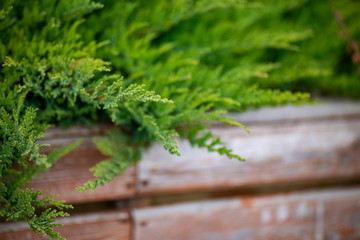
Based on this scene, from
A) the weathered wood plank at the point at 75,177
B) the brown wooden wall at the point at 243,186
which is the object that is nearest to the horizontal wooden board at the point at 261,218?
the brown wooden wall at the point at 243,186

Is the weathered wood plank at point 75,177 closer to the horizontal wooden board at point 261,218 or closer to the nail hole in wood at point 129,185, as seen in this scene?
the nail hole in wood at point 129,185

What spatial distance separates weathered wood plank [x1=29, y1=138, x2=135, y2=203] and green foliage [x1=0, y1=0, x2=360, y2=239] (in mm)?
60

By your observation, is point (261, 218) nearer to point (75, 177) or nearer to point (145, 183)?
point (145, 183)

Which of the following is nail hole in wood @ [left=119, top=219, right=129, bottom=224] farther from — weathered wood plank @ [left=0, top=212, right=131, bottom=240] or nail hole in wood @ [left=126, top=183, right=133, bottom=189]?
nail hole in wood @ [left=126, top=183, right=133, bottom=189]

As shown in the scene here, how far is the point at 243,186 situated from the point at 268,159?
144 mm

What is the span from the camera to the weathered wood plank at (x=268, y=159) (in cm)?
110

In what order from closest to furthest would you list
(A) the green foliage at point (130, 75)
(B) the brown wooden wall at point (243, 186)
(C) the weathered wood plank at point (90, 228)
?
1. (A) the green foliage at point (130, 75)
2. (C) the weathered wood plank at point (90, 228)
3. (B) the brown wooden wall at point (243, 186)

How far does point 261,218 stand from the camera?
1191mm

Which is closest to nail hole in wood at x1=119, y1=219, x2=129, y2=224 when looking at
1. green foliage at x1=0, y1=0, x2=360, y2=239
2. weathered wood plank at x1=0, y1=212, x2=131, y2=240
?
weathered wood plank at x1=0, y1=212, x2=131, y2=240

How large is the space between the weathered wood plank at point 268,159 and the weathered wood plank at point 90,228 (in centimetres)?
13

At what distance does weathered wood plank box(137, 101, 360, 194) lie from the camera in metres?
1.10

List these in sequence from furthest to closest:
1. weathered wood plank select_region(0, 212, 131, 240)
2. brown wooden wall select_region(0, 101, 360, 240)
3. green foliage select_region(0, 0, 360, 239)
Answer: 1. brown wooden wall select_region(0, 101, 360, 240)
2. weathered wood plank select_region(0, 212, 131, 240)
3. green foliage select_region(0, 0, 360, 239)

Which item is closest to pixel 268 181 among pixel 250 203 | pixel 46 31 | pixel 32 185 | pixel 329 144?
pixel 250 203

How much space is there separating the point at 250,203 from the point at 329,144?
39 cm
